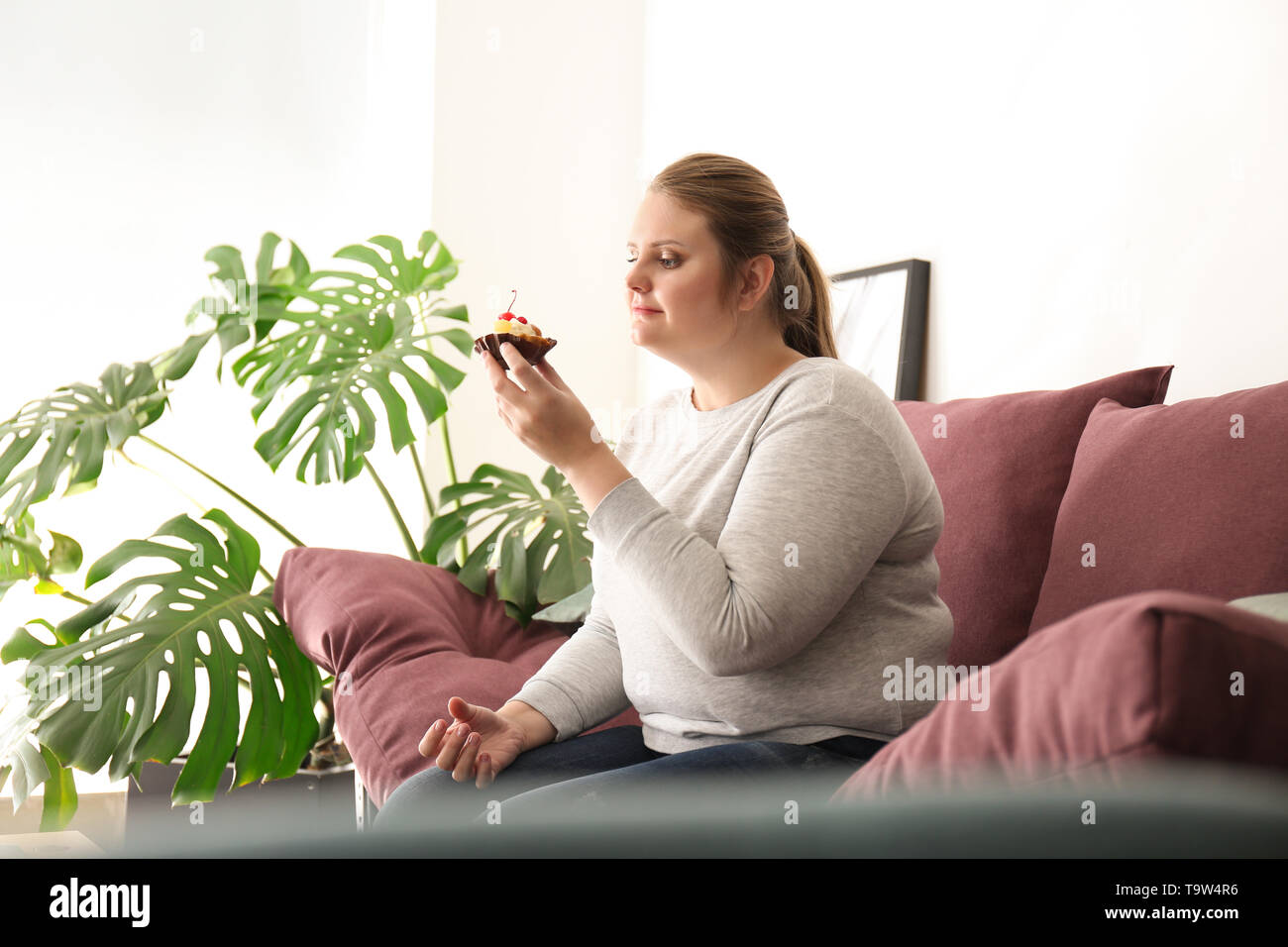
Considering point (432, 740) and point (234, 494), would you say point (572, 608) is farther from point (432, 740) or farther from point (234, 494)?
point (234, 494)

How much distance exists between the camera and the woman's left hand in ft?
3.43

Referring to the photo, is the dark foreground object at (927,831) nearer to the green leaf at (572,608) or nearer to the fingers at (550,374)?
the fingers at (550,374)

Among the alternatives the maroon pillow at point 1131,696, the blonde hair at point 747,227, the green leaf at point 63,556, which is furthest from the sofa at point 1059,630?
the green leaf at point 63,556

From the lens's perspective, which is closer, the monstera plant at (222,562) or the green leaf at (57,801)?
the monstera plant at (222,562)

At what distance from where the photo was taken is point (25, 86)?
254 cm

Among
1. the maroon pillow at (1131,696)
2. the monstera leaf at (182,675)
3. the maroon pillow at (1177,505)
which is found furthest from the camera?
the monstera leaf at (182,675)

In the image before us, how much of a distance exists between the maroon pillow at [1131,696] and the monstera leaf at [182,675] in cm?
126

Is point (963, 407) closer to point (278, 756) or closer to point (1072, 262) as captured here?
point (1072, 262)

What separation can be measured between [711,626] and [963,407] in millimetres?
709

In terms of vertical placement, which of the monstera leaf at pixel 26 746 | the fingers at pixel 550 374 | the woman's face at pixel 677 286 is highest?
the woman's face at pixel 677 286

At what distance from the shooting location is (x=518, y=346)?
1.14 metres

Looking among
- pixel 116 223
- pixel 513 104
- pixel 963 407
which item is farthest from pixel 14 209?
pixel 963 407

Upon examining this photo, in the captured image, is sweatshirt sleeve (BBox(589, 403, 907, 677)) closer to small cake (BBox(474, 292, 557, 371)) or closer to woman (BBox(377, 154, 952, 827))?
woman (BBox(377, 154, 952, 827))

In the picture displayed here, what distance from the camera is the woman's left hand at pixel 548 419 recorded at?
3.43 feet
